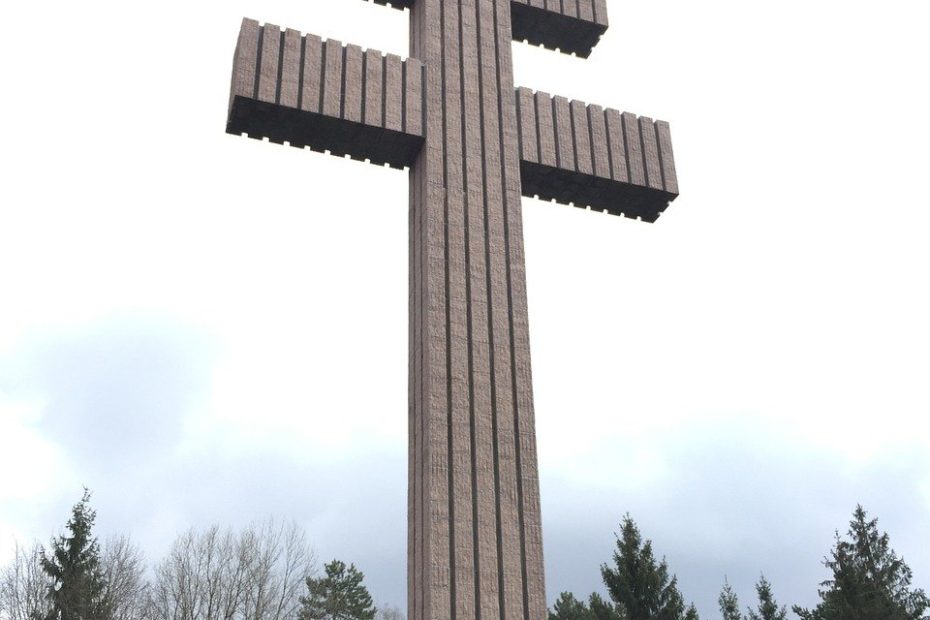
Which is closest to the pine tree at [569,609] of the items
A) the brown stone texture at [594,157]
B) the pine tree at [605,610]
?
the pine tree at [605,610]

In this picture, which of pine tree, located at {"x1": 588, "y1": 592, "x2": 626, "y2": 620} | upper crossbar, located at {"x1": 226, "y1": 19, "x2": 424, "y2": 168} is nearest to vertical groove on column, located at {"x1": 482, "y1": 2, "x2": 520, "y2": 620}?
upper crossbar, located at {"x1": 226, "y1": 19, "x2": 424, "y2": 168}

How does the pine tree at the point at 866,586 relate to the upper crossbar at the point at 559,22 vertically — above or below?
below

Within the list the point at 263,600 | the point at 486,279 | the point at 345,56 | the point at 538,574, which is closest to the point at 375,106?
the point at 345,56

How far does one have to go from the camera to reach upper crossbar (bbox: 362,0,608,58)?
39.4 feet

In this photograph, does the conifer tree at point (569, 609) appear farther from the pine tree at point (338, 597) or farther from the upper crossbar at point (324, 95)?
the upper crossbar at point (324, 95)

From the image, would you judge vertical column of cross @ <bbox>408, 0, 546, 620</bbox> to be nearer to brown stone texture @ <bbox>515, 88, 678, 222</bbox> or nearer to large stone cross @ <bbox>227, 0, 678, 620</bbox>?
large stone cross @ <bbox>227, 0, 678, 620</bbox>

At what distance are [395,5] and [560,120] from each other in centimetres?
263

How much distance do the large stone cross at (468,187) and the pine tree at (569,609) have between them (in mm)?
25951

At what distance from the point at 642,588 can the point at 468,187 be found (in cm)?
1624

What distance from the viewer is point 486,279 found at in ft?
32.6

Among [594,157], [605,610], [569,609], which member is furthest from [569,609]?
[594,157]

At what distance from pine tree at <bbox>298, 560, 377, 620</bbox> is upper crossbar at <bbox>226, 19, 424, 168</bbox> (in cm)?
2738

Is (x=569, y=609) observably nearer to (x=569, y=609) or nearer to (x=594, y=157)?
(x=569, y=609)

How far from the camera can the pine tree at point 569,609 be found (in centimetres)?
3509
